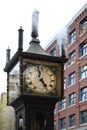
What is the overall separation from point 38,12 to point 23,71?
1319 millimetres

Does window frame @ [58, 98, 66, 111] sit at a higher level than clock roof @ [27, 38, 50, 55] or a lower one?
higher

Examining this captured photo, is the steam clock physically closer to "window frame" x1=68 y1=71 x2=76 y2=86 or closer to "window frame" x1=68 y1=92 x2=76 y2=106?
"window frame" x1=68 y1=92 x2=76 y2=106

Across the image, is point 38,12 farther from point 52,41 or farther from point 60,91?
point 52,41

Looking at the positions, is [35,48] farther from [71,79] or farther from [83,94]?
[71,79]

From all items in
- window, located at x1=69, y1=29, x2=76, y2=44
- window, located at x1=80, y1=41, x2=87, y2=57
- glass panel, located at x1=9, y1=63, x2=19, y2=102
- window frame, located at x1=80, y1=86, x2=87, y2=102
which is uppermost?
window, located at x1=69, y1=29, x2=76, y2=44

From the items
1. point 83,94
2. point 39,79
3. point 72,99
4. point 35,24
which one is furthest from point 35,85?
point 72,99

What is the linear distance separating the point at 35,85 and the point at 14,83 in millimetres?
577

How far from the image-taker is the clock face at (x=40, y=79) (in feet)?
30.1

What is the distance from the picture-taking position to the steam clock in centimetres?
905

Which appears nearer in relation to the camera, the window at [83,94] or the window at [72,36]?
the window at [83,94]

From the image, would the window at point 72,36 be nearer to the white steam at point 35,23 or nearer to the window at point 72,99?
the window at point 72,99

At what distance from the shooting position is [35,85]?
920 cm

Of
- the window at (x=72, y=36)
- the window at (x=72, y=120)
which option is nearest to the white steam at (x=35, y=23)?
the window at (x=72, y=120)

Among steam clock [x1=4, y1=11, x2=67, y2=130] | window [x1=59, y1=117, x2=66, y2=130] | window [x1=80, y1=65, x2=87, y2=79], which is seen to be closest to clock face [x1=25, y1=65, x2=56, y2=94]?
steam clock [x1=4, y1=11, x2=67, y2=130]
